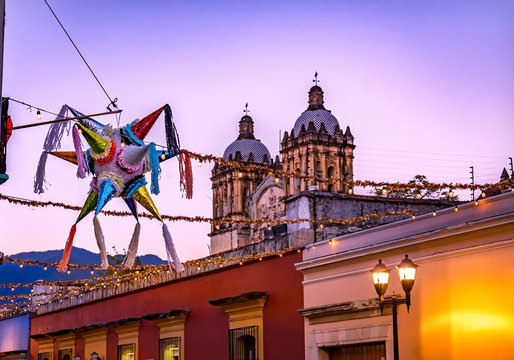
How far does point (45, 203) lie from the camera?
13.9 meters

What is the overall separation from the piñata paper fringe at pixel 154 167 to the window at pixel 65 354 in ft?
48.7

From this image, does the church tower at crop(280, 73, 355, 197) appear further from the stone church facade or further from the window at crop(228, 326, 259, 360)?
the window at crop(228, 326, 259, 360)

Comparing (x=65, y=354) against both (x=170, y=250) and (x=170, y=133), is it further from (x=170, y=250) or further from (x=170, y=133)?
(x=170, y=133)

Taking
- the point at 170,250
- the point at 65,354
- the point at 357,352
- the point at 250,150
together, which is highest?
the point at 250,150

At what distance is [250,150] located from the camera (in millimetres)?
69312

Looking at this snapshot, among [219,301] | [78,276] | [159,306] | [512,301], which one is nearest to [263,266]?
[219,301]

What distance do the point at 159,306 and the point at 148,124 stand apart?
10121 mm

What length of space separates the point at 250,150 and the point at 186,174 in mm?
57079

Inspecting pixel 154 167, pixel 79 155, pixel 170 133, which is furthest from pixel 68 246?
pixel 170 133

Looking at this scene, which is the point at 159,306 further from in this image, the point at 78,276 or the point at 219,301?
the point at 78,276

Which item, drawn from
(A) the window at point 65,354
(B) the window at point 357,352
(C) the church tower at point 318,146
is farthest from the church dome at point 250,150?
(B) the window at point 357,352

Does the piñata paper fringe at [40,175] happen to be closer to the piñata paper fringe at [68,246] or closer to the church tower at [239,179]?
the piñata paper fringe at [68,246]

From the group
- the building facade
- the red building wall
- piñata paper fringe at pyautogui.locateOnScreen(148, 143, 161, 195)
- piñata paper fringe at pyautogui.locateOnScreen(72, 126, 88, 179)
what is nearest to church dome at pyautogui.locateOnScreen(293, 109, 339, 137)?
the red building wall

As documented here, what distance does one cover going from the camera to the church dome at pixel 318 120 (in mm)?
60188
